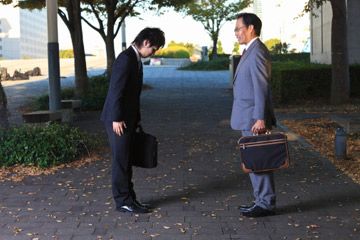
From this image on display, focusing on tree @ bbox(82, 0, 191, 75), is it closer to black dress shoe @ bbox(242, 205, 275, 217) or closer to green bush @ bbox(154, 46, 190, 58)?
black dress shoe @ bbox(242, 205, 275, 217)

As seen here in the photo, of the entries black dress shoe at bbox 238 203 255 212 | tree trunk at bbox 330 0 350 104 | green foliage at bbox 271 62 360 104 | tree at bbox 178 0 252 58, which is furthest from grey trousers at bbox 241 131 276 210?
tree at bbox 178 0 252 58

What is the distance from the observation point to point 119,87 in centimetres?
522

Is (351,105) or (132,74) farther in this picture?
(351,105)

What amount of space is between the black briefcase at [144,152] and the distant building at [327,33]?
576 inches

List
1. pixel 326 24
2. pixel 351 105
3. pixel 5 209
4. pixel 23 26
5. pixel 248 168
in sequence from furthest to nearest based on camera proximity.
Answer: pixel 23 26 < pixel 326 24 < pixel 351 105 < pixel 5 209 < pixel 248 168

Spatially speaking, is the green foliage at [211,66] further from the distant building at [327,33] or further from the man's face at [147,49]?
the man's face at [147,49]

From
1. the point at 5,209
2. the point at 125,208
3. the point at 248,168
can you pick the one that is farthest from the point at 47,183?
the point at 248,168

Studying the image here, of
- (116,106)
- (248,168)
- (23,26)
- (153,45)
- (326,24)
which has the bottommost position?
(248,168)

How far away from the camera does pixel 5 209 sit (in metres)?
5.64

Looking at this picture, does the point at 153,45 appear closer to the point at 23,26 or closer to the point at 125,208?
the point at 125,208

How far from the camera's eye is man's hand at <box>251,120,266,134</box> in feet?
16.5

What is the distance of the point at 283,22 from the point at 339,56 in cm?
4568

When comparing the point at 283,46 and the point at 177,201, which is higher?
the point at 283,46

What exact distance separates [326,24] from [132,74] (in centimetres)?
1708
